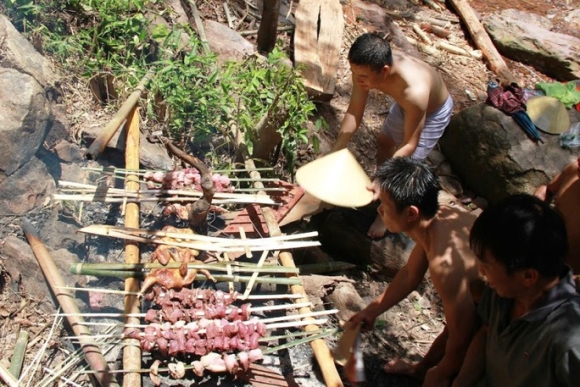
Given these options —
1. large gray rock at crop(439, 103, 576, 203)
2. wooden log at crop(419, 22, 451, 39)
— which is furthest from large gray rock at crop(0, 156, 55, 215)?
wooden log at crop(419, 22, 451, 39)

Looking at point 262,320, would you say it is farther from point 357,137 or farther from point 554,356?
point 357,137

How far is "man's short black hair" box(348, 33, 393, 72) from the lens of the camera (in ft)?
16.1

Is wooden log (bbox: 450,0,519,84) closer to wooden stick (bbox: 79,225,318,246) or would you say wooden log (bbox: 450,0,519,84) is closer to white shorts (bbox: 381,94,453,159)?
white shorts (bbox: 381,94,453,159)

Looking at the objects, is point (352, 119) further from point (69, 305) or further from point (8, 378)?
point (8, 378)

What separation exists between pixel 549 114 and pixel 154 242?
18.3 feet

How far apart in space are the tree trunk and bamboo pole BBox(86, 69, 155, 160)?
2047mm

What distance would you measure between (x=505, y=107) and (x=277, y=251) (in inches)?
169

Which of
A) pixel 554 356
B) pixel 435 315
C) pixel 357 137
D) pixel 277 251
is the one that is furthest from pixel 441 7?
pixel 554 356

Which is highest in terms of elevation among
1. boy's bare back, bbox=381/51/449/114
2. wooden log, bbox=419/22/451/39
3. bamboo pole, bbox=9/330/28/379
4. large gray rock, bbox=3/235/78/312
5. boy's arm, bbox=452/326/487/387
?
boy's bare back, bbox=381/51/449/114

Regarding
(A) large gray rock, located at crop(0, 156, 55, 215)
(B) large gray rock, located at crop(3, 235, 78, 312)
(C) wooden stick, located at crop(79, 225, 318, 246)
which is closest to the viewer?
(B) large gray rock, located at crop(3, 235, 78, 312)

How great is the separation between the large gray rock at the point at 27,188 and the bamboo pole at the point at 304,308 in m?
1.80

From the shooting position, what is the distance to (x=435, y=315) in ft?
19.7

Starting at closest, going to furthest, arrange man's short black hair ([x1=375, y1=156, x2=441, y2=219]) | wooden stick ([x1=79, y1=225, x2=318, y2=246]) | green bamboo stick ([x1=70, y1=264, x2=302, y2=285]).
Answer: man's short black hair ([x1=375, y1=156, x2=441, y2=219]) < green bamboo stick ([x1=70, y1=264, x2=302, y2=285]) < wooden stick ([x1=79, y1=225, x2=318, y2=246])

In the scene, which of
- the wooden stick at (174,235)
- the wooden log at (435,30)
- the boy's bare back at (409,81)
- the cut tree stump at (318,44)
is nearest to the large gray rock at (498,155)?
the cut tree stump at (318,44)
